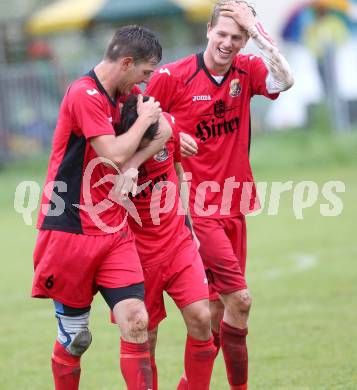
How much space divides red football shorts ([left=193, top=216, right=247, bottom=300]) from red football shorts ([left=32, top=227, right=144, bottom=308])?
3.10ft

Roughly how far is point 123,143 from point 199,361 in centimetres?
142

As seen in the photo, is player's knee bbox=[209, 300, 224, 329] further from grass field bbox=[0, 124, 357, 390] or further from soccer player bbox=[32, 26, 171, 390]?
soccer player bbox=[32, 26, 171, 390]

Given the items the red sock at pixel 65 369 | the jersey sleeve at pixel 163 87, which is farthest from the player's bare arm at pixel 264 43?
the red sock at pixel 65 369

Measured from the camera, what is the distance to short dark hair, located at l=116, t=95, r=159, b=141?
5.79m

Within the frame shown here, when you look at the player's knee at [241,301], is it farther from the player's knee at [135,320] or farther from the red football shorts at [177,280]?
the player's knee at [135,320]

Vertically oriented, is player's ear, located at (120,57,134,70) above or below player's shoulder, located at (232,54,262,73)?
below

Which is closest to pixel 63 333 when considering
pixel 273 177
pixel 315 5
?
pixel 273 177

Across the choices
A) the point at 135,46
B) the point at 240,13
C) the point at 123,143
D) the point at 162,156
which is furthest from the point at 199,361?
the point at 240,13

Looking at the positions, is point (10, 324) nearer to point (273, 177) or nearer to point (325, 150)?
point (273, 177)

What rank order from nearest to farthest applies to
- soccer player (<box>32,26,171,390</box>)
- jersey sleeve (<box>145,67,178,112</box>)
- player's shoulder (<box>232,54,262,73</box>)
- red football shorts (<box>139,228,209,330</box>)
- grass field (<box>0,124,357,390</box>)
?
soccer player (<box>32,26,171,390</box>) < red football shorts (<box>139,228,209,330</box>) < jersey sleeve (<box>145,67,178,112</box>) < player's shoulder (<box>232,54,262,73</box>) < grass field (<box>0,124,357,390</box>)

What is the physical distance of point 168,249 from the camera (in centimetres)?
625

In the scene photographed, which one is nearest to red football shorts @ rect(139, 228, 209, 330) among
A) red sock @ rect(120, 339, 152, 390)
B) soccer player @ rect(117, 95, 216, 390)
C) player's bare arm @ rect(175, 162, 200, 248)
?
soccer player @ rect(117, 95, 216, 390)

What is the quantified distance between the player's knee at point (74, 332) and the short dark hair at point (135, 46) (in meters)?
1.45

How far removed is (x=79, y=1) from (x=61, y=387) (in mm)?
21188
